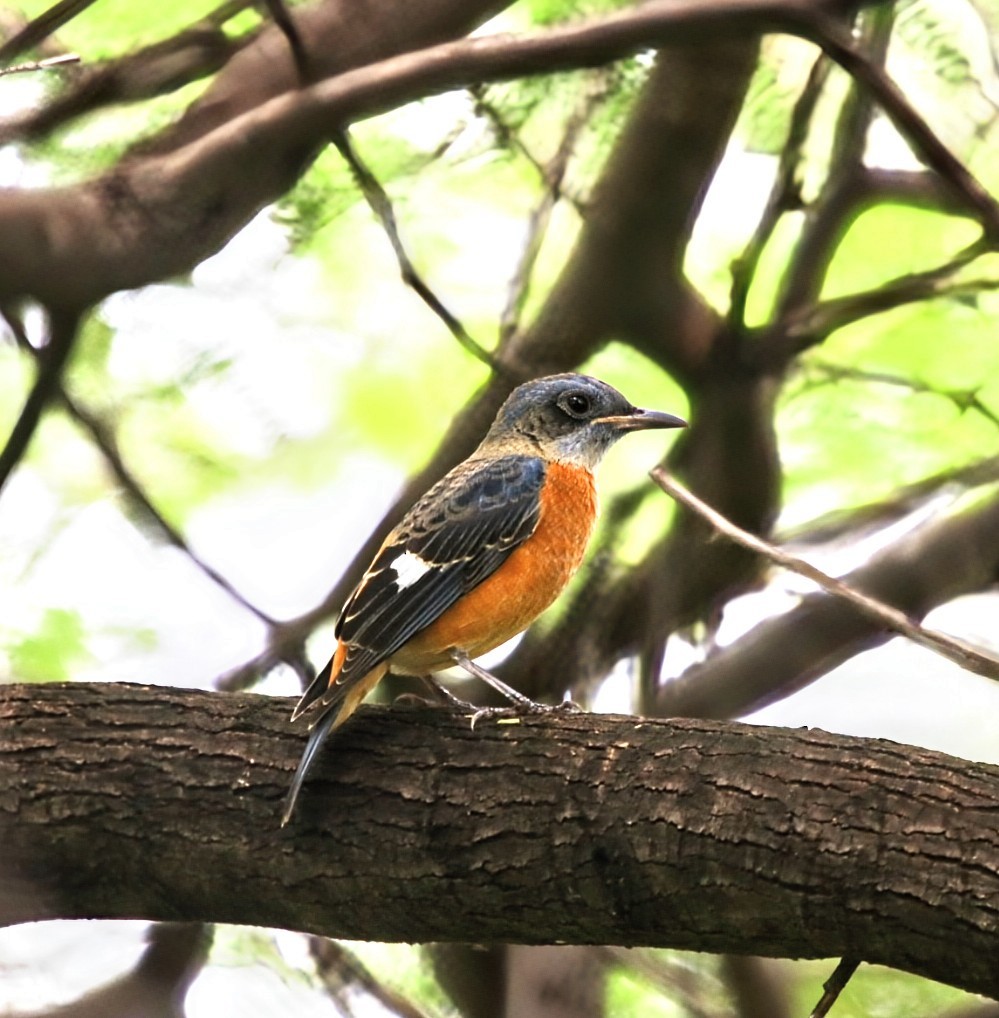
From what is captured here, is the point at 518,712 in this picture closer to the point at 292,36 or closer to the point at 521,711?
the point at 521,711

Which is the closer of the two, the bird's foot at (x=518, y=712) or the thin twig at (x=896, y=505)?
the bird's foot at (x=518, y=712)

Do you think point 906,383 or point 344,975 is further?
point 906,383

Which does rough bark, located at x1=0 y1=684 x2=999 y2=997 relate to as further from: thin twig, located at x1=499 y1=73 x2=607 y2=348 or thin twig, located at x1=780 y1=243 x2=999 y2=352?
thin twig, located at x1=780 y1=243 x2=999 y2=352

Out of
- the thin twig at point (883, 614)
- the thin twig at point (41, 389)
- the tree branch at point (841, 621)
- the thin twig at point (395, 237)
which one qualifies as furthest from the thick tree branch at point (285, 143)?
the thin twig at point (883, 614)

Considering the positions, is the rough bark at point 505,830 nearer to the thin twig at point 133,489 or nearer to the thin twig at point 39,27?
the thin twig at point 133,489

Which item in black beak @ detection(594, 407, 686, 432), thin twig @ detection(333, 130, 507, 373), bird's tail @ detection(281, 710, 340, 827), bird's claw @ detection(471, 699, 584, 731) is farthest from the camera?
thin twig @ detection(333, 130, 507, 373)

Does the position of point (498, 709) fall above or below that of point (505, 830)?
above

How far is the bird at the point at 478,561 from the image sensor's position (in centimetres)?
436

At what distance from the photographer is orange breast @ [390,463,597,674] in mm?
4656

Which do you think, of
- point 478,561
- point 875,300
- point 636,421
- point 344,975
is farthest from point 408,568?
point 875,300

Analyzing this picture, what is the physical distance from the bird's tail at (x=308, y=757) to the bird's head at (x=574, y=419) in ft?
5.12

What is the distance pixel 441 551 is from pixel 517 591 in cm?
28

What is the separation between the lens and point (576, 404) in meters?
5.38

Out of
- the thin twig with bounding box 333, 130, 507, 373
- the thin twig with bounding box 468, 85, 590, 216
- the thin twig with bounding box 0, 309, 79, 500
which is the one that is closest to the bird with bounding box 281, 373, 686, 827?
the thin twig with bounding box 333, 130, 507, 373
